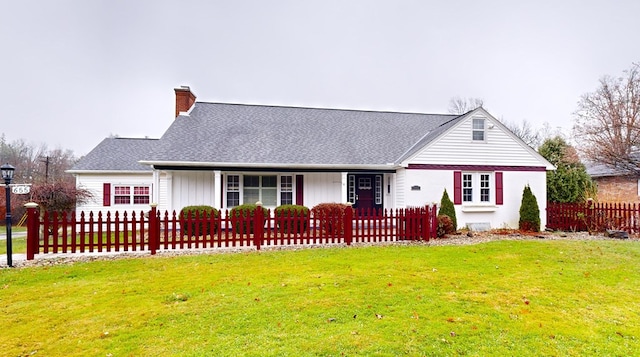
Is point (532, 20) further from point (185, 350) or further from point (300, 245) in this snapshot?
point (185, 350)

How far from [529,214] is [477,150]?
3529 millimetres

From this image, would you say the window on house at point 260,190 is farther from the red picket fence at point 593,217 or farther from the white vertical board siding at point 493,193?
the red picket fence at point 593,217

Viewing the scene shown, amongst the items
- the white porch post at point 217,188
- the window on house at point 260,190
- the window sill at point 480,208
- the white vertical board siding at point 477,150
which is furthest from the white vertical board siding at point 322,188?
the window sill at point 480,208

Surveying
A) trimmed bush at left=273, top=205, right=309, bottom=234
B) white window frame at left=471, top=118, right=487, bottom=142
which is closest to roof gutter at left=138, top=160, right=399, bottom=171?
trimmed bush at left=273, top=205, right=309, bottom=234

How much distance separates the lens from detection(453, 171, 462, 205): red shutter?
14.5m

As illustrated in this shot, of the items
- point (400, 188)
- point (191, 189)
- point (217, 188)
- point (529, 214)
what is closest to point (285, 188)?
point (217, 188)

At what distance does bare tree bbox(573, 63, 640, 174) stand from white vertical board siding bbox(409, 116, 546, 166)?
507 centimetres

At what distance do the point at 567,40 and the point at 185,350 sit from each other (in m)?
24.7

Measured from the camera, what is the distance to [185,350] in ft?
11.6

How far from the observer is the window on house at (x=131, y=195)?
18422 mm

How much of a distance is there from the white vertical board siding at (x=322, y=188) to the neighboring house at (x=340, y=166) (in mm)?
49

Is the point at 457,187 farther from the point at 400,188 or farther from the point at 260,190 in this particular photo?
the point at 260,190

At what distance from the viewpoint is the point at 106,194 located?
18.2 metres

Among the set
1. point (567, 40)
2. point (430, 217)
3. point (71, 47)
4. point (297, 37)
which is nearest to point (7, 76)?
point (71, 47)
